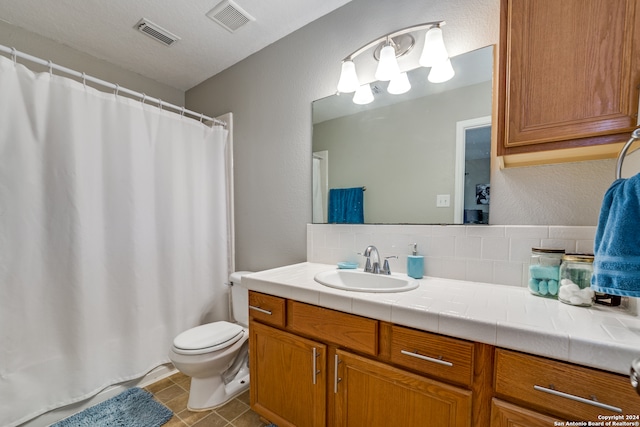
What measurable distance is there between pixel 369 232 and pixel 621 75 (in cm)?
109

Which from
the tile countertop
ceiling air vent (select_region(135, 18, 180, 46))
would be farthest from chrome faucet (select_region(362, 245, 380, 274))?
ceiling air vent (select_region(135, 18, 180, 46))

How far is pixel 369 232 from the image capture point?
4.97 feet

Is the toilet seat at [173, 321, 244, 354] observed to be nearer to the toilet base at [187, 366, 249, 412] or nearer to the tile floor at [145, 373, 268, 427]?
the toilet base at [187, 366, 249, 412]

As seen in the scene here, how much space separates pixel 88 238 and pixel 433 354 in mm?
1862

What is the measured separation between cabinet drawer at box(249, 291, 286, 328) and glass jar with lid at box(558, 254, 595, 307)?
1073 mm

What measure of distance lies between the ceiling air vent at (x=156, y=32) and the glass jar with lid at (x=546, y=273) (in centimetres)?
247

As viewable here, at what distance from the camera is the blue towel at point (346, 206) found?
5.14 feet

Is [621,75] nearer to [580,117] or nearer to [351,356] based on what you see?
[580,117]

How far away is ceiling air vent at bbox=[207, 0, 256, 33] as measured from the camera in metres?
1.55

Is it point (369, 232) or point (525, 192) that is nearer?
point (525, 192)

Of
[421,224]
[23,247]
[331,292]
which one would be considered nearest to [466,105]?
[421,224]

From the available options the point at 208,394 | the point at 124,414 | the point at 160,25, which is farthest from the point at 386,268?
the point at 160,25

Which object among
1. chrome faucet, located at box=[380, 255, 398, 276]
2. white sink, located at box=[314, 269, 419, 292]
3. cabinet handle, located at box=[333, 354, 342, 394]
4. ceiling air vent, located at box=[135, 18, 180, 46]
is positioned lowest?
cabinet handle, located at box=[333, 354, 342, 394]

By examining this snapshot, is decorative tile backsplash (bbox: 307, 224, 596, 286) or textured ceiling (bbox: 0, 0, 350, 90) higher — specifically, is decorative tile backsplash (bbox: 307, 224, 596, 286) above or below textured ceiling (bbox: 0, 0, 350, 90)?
below
